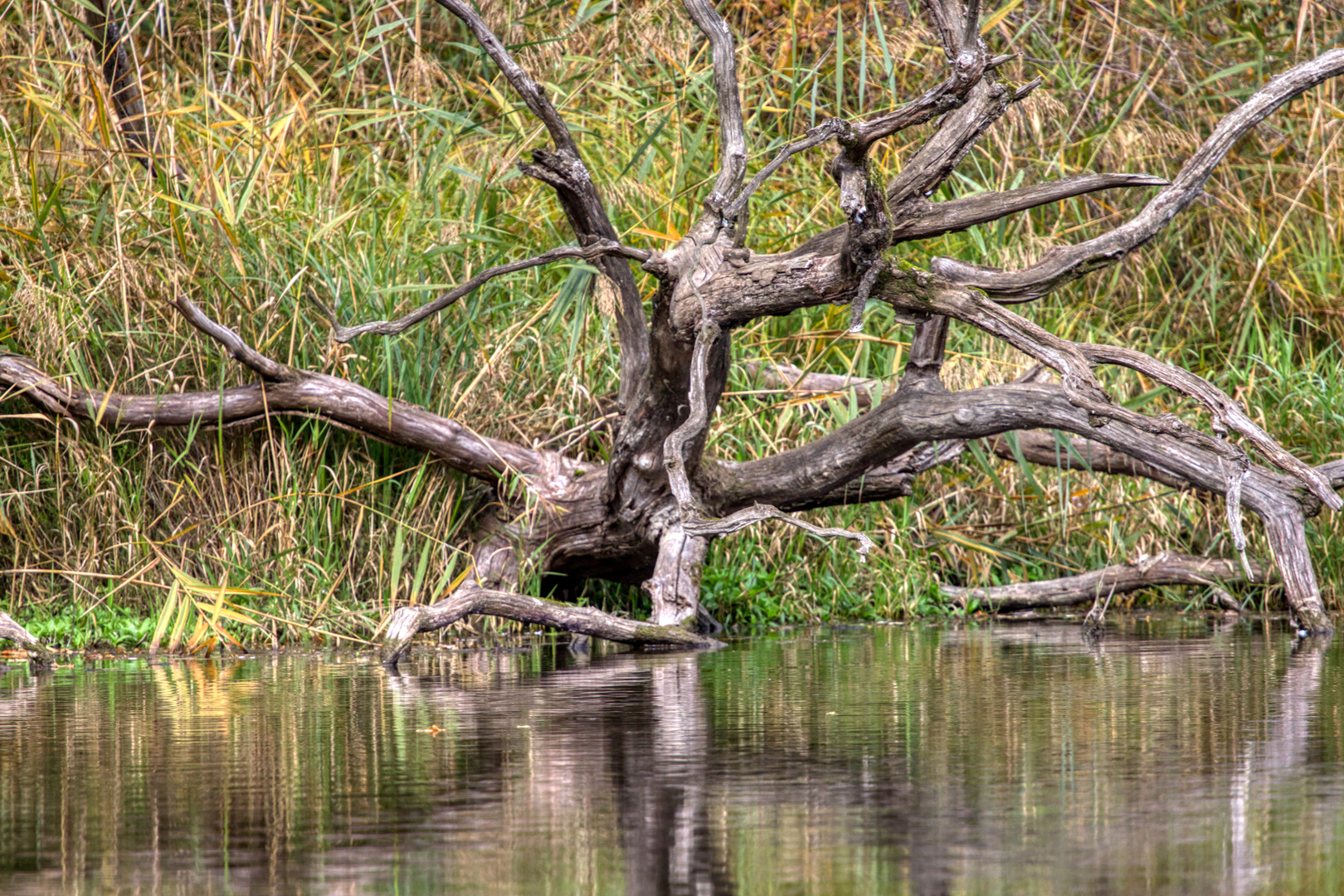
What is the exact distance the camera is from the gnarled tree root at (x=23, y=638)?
17.6 ft

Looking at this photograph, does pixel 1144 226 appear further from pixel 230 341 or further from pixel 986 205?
pixel 230 341

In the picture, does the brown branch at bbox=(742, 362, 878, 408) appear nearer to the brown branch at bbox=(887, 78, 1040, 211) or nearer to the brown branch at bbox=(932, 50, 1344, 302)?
the brown branch at bbox=(932, 50, 1344, 302)

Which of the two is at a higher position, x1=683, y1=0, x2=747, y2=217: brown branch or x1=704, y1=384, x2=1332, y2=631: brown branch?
x1=683, y1=0, x2=747, y2=217: brown branch

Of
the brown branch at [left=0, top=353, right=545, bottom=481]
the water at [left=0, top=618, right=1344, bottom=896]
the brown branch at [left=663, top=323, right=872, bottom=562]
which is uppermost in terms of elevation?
the brown branch at [left=0, top=353, right=545, bottom=481]

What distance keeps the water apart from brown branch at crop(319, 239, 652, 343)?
1.28 metres

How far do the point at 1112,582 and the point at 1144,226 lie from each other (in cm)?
215

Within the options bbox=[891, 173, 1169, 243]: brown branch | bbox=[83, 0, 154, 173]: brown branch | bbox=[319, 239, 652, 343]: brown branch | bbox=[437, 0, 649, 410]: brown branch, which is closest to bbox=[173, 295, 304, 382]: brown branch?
bbox=[319, 239, 652, 343]: brown branch

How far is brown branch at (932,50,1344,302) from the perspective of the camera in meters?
4.96

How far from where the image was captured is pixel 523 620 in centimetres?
555

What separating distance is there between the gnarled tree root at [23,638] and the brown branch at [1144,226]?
10.6 ft

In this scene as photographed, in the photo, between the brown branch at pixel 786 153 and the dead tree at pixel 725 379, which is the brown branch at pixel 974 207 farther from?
the brown branch at pixel 786 153

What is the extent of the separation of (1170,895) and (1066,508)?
5290 mm

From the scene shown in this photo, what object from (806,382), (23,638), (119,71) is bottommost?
(23,638)

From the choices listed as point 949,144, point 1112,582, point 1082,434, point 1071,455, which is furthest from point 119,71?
point 1112,582
